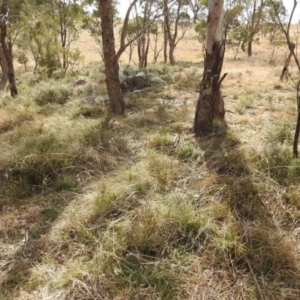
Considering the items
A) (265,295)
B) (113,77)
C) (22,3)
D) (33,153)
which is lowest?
(265,295)

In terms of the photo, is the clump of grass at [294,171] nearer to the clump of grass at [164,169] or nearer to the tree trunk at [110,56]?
A: the clump of grass at [164,169]

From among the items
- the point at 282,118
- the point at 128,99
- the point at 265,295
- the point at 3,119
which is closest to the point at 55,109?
the point at 3,119

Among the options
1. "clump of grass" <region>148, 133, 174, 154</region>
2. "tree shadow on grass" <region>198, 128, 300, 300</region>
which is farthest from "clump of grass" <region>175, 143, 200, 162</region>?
"tree shadow on grass" <region>198, 128, 300, 300</region>

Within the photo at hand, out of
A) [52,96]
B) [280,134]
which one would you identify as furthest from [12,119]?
[280,134]

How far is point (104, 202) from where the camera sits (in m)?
2.69

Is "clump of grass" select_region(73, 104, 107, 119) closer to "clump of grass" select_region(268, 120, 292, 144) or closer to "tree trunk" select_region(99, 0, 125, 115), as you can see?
"tree trunk" select_region(99, 0, 125, 115)

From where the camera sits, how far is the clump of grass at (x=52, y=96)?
680cm

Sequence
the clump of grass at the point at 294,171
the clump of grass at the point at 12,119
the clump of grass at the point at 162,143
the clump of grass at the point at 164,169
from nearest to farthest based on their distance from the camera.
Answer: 1. the clump of grass at the point at 294,171
2. the clump of grass at the point at 164,169
3. the clump of grass at the point at 162,143
4. the clump of grass at the point at 12,119

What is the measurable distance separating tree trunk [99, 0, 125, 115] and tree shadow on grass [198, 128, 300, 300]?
8.94 feet

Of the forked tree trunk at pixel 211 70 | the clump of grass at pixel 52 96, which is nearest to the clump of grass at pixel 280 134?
the forked tree trunk at pixel 211 70

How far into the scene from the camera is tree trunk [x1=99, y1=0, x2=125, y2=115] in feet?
16.4

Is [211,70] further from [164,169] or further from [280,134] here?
[164,169]

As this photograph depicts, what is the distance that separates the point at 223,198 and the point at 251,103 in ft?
11.9

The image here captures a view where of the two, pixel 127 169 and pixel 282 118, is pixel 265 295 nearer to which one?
pixel 127 169
